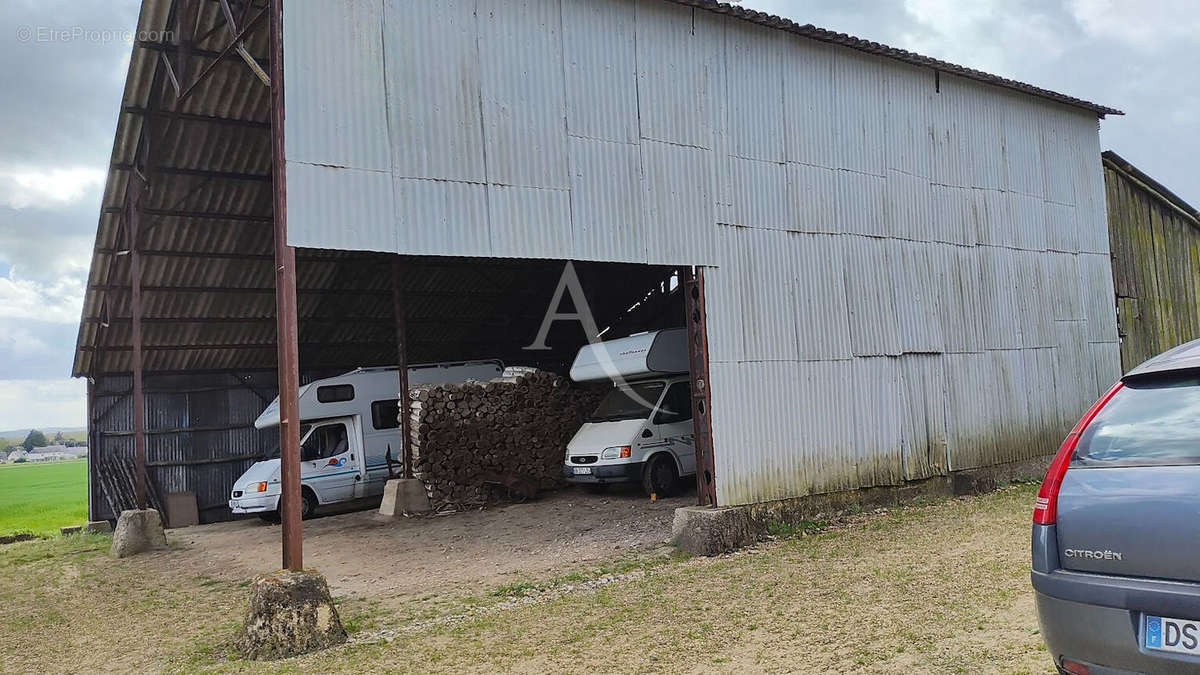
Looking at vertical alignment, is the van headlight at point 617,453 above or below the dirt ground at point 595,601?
above

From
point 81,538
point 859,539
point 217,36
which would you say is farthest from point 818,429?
point 81,538

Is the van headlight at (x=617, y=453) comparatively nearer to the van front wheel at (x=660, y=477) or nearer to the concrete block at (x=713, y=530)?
the van front wheel at (x=660, y=477)

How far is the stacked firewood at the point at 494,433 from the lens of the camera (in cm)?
1417

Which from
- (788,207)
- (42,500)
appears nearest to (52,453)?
(42,500)

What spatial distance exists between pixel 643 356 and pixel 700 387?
4.26 metres

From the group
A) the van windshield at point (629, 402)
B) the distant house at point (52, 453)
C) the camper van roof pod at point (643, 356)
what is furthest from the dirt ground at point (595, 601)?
the distant house at point (52, 453)

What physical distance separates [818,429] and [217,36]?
828 cm

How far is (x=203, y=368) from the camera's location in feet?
57.0

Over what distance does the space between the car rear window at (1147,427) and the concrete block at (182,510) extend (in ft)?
55.2

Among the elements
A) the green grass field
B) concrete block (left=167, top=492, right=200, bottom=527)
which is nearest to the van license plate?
concrete block (left=167, top=492, right=200, bottom=527)

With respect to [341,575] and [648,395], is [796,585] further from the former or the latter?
[648,395]

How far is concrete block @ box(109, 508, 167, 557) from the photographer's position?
1212 centimetres

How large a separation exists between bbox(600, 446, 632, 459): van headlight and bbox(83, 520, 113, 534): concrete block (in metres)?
9.33

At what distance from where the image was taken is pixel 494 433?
14.7 m
